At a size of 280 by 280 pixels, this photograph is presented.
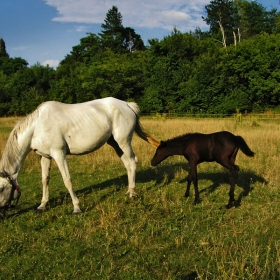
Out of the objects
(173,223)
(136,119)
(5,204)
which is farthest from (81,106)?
(173,223)

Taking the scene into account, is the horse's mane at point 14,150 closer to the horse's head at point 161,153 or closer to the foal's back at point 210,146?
the horse's head at point 161,153

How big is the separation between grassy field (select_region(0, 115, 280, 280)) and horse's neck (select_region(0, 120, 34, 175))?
0.93 meters

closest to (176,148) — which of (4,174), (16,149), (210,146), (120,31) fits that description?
(210,146)

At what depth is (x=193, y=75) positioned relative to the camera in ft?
118

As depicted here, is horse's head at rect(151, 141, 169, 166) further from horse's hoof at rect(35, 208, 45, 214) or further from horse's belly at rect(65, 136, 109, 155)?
horse's hoof at rect(35, 208, 45, 214)

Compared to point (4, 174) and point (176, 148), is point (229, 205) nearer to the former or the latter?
point (176, 148)

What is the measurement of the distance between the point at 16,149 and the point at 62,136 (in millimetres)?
858

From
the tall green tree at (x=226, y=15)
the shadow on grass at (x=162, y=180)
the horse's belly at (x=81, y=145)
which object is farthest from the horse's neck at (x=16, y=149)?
the tall green tree at (x=226, y=15)

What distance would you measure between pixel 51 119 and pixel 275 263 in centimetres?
433

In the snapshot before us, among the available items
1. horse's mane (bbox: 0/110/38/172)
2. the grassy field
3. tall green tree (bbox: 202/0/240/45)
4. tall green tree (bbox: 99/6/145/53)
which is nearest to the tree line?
tall green tree (bbox: 202/0/240/45)

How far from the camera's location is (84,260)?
12.1ft

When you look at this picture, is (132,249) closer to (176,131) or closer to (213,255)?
(213,255)

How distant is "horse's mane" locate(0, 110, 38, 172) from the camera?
18.2 feet

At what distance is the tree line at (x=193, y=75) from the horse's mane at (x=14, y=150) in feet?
93.0
